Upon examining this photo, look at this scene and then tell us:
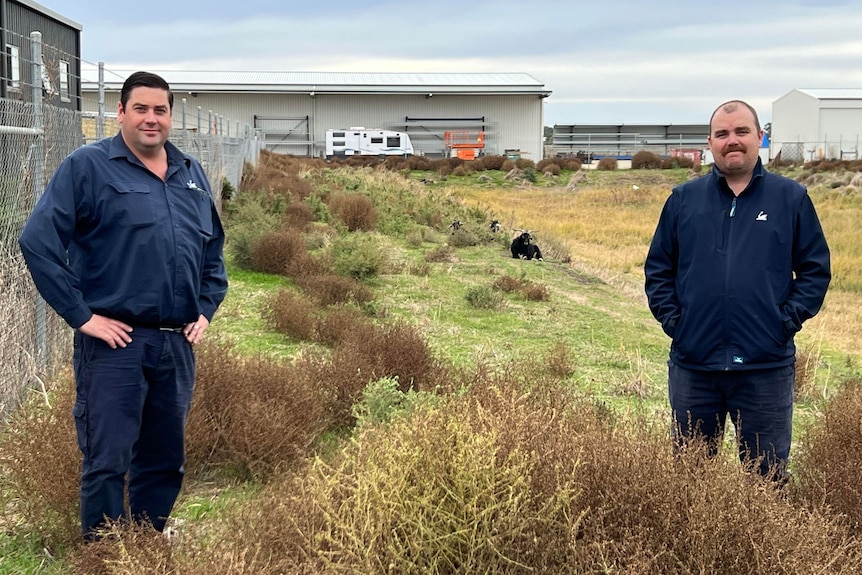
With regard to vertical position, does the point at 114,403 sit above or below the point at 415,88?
below

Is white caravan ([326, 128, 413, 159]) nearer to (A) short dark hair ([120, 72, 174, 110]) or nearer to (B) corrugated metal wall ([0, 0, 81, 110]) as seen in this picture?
(B) corrugated metal wall ([0, 0, 81, 110])

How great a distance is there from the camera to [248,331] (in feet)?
28.1

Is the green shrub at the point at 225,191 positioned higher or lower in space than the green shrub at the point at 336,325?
higher

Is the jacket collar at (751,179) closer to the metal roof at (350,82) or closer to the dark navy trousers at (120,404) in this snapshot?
the dark navy trousers at (120,404)

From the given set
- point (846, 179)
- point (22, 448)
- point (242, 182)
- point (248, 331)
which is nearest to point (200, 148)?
point (248, 331)

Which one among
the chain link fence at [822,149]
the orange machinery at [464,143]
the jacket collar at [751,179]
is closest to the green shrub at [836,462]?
the jacket collar at [751,179]

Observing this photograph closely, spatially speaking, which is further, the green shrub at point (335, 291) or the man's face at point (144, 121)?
the green shrub at point (335, 291)

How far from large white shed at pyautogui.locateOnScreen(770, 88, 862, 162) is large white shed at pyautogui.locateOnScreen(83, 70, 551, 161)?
2269cm

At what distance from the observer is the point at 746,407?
383 centimetres

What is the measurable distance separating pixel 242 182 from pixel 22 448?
18.0 metres

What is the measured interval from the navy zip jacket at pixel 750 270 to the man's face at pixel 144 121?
2260 millimetres

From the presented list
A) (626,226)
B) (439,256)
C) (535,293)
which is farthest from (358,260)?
(626,226)

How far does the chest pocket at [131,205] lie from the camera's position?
10.8ft

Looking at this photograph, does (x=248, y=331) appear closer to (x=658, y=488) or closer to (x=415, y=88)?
(x=658, y=488)
